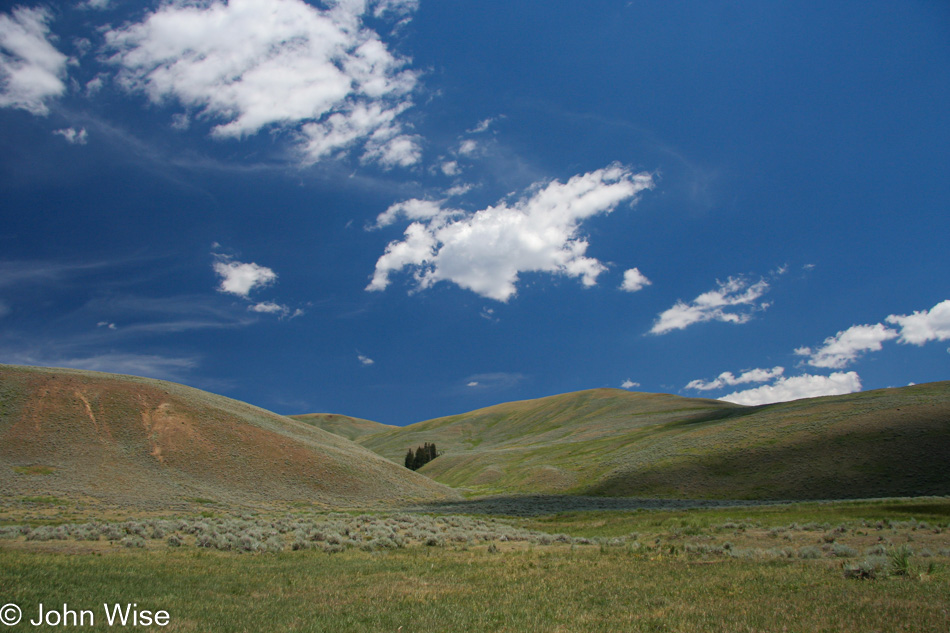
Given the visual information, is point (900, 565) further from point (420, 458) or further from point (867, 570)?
point (420, 458)

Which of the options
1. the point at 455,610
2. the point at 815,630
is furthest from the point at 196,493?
the point at 815,630

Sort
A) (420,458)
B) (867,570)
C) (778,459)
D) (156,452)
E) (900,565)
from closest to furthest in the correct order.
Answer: (867,570), (900,565), (156,452), (778,459), (420,458)

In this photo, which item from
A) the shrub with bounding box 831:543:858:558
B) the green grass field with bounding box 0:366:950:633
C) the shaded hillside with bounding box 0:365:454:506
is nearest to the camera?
the green grass field with bounding box 0:366:950:633

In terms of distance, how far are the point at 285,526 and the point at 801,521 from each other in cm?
3567

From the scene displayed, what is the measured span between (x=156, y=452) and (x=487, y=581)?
69729 mm

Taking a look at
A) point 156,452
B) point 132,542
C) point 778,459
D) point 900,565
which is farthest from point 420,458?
point 900,565

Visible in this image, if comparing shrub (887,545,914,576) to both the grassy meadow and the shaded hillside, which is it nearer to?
the grassy meadow

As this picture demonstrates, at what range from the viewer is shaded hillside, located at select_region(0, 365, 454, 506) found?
59.2 meters

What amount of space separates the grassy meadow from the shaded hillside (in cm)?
3840

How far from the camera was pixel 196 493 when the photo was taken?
61.6 metres

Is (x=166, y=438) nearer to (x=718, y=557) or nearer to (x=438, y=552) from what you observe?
(x=438, y=552)

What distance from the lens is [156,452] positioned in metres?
68.4

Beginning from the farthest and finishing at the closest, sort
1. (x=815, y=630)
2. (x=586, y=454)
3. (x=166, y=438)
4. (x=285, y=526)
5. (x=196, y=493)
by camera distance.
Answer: (x=586, y=454)
(x=166, y=438)
(x=196, y=493)
(x=285, y=526)
(x=815, y=630)

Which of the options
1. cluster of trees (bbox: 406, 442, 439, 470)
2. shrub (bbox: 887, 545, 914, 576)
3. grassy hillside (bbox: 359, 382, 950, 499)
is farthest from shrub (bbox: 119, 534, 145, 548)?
cluster of trees (bbox: 406, 442, 439, 470)
